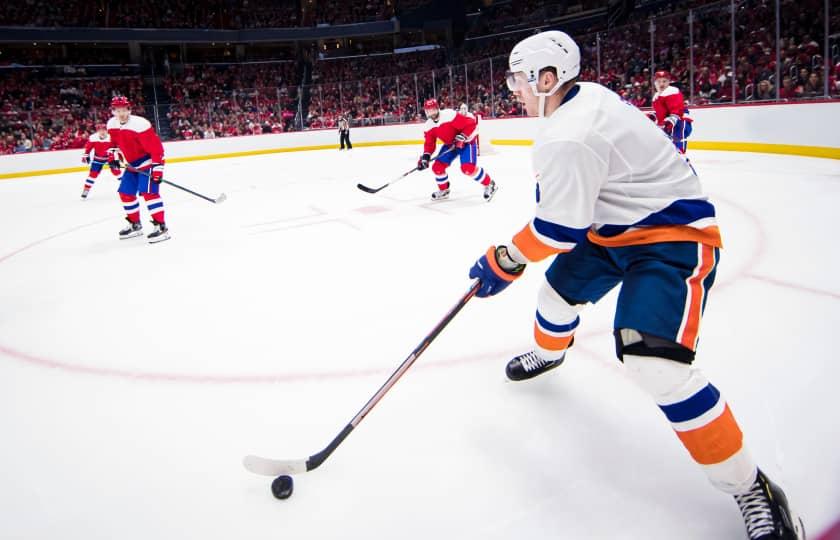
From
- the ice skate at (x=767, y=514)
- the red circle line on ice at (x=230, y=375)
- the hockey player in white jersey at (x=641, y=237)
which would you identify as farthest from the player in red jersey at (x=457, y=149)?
the ice skate at (x=767, y=514)

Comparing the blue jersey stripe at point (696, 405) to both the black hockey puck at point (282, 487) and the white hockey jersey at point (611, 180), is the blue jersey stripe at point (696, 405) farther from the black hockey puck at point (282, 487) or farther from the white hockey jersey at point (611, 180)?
the black hockey puck at point (282, 487)

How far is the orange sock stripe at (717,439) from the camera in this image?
123cm

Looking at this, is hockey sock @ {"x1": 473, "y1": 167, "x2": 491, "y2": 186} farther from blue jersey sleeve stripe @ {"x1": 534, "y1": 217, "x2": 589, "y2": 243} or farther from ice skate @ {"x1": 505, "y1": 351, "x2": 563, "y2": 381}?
blue jersey sleeve stripe @ {"x1": 534, "y1": 217, "x2": 589, "y2": 243}

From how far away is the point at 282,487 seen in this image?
1.49 m

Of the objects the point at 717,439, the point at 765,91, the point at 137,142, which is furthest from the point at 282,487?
the point at 765,91

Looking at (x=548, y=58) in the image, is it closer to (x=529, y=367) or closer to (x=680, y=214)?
(x=680, y=214)

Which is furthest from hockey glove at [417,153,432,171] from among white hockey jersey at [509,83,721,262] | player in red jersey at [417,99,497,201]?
white hockey jersey at [509,83,721,262]

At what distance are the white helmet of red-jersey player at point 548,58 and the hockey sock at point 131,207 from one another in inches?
174

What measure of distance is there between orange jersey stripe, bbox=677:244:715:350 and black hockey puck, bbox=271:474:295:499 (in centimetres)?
101

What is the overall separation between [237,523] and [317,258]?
2.68m

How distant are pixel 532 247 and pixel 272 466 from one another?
0.88 metres

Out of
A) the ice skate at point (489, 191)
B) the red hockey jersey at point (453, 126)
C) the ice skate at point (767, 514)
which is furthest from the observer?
the red hockey jersey at point (453, 126)

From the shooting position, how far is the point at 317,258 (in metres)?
3.99

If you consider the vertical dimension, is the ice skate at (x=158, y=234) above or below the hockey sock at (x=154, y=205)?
below
